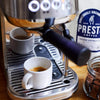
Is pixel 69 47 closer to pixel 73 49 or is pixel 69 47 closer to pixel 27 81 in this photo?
pixel 73 49

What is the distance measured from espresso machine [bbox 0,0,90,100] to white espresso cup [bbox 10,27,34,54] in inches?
0.6

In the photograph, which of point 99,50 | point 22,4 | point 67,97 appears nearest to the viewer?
point 22,4

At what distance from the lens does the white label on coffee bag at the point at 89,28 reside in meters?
0.54

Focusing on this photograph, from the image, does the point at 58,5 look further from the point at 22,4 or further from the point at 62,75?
the point at 62,75

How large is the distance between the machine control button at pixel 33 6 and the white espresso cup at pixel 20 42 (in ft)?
0.56

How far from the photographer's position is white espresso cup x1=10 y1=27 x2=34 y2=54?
52cm

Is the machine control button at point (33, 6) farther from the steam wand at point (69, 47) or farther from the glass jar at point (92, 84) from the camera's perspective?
the glass jar at point (92, 84)

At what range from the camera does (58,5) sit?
1.20 feet

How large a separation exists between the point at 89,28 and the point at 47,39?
20 centimetres

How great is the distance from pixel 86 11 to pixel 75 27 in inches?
2.4

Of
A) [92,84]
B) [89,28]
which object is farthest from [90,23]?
[92,84]

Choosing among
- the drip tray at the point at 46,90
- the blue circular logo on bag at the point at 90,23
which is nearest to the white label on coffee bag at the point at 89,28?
the blue circular logo on bag at the point at 90,23

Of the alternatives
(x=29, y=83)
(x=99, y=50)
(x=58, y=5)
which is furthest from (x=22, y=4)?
(x=99, y=50)

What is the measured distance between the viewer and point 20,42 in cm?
52
